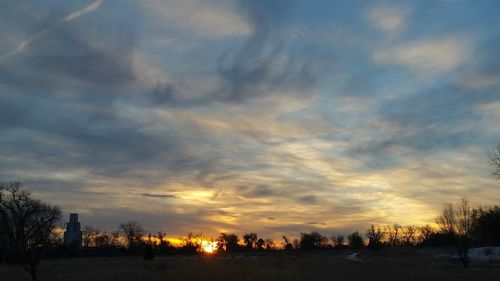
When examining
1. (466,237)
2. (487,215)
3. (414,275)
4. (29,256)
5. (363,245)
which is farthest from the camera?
(363,245)

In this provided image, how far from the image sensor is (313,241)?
177 meters

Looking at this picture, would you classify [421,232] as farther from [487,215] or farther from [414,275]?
[414,275]

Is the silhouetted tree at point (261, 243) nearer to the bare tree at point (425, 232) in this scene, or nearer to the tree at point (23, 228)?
the bare tree at point (425, 232)

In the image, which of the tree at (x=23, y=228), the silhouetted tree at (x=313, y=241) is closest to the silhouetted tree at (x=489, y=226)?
the tree at (x=23, y=228)

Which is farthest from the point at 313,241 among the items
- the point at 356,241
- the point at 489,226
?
the point at 489,226

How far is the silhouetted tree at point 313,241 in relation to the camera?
17425 centimetres

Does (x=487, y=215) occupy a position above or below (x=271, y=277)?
above

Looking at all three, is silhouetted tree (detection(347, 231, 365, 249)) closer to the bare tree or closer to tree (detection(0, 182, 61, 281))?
the bare tree

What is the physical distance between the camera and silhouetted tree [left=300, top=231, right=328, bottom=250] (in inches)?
6860

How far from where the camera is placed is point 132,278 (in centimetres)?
4244

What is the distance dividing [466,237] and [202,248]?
122936mm

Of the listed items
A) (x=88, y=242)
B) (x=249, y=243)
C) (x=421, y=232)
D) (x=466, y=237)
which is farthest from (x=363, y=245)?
(x=466, y=237)

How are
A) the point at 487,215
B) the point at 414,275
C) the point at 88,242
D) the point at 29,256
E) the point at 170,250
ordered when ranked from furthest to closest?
1. the point at 88,242
2. the point at 170,250
3. the point at 487,215
4. the point at 414,275
5. the point at 29,256

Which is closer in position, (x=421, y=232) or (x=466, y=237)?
(x=466, y=237)
